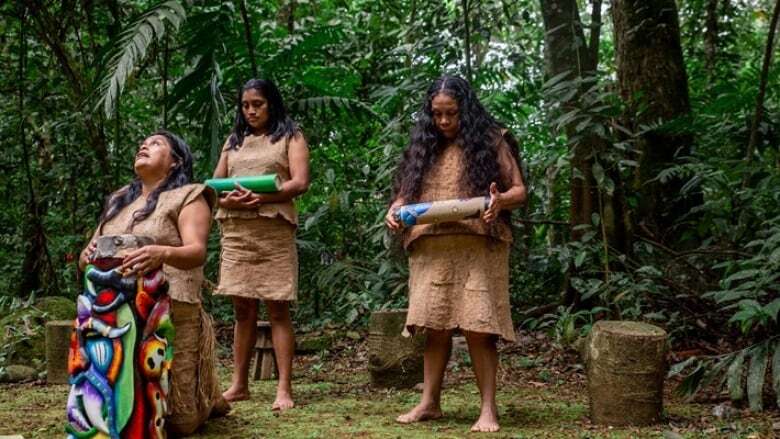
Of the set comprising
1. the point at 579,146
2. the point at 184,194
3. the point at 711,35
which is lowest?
the point at 184,194

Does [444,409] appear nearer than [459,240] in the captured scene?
No

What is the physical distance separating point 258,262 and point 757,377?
7.86 ft

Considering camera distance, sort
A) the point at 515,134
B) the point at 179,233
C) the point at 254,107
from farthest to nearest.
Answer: the point at 515,134
the point at 254,107
the point at 179,233

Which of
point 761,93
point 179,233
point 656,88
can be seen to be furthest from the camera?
point 656,88

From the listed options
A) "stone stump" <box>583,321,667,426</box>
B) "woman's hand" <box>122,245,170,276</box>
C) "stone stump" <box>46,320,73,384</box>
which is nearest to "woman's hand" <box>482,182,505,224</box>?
"stone stump" <box>583,321,667,426</box>

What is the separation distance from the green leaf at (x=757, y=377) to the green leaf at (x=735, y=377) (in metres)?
0.04

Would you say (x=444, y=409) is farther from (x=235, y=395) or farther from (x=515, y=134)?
(x=515, y=134)

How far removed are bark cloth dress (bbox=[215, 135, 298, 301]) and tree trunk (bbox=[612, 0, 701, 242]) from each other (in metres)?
3.04

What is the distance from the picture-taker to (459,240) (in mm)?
3760

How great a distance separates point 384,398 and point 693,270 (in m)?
2.39

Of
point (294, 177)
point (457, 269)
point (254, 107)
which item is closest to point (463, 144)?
point (457, 269)

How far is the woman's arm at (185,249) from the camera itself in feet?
9.89

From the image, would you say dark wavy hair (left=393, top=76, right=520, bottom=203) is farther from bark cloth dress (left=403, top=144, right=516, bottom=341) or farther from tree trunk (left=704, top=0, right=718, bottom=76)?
tree trunk (left=704, top=0, right=718, bottom=76)

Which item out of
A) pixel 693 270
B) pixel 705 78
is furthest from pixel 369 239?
pixel 705 78
